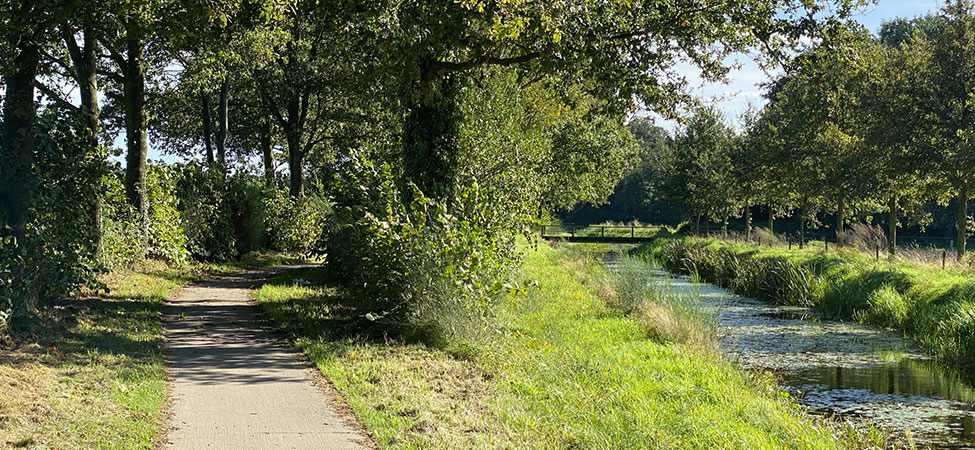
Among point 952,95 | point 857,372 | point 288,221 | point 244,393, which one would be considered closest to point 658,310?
point 857,372

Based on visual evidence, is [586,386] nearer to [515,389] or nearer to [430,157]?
[515,389]

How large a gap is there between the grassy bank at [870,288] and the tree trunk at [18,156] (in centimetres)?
1451

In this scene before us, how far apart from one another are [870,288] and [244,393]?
56.7ft

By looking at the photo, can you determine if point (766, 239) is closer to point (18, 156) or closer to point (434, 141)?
point (434, 141)

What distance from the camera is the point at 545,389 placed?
9.45 metres

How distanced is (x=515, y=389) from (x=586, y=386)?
914 millimetres

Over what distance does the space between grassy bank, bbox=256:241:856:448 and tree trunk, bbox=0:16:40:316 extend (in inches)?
145

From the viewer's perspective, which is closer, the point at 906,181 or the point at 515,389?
the point at 515,389

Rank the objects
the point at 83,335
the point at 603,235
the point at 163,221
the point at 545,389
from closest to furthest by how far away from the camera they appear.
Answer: the point at 545,389
the point at 83,335
the point at 163,221
the point at 603,235

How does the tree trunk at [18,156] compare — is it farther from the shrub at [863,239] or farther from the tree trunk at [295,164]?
the shrub at [863,239]

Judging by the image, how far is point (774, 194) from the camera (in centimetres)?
4081

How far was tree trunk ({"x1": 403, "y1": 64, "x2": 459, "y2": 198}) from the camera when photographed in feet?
52.5

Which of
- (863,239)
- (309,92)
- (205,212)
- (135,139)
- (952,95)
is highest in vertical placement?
(309,92)

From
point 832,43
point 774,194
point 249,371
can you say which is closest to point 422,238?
point 249,371
